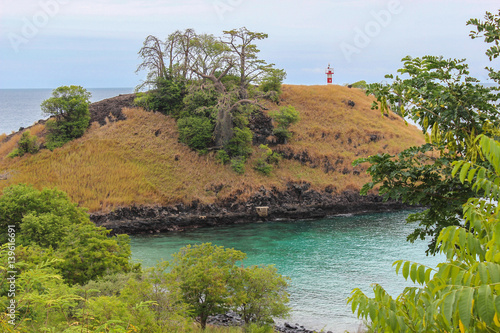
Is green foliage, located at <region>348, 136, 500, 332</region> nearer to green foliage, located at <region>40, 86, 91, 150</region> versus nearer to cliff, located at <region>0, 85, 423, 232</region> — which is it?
cliff, located at <region>0, 85, 423, 232</region>

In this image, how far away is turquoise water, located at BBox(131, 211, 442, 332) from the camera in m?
19.3

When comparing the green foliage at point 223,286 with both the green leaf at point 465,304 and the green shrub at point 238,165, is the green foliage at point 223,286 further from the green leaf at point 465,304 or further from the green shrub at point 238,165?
the green shrub at point 238,165

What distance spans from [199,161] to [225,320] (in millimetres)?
22174

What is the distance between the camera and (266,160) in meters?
39.7

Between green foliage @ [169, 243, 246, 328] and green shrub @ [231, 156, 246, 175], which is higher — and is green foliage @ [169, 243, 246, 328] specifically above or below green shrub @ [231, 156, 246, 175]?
below

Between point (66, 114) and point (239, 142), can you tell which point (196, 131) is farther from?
point (66, 114)

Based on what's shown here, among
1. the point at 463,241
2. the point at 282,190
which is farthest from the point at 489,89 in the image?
the point at 282,190

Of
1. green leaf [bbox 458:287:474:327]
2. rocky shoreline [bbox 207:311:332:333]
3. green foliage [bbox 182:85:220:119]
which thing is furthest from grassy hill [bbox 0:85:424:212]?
green leaf [bbox 458:287:474:327]

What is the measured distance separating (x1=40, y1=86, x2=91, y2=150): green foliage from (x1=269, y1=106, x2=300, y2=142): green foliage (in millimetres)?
18606

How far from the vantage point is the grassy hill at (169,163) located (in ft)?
110

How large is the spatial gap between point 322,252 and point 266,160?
48.0 ft

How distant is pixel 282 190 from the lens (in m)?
36.8

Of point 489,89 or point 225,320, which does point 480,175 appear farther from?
point 225,320

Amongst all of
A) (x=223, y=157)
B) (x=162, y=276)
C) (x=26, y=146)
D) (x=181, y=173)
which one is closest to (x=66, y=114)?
(x=26, y=146)
